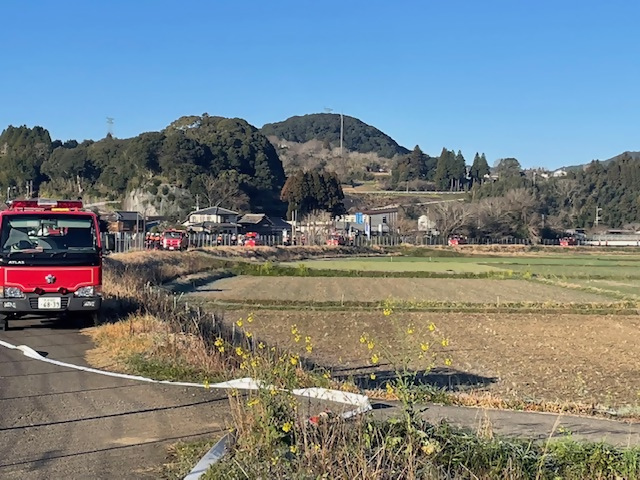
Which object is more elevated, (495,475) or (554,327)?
(495,475)

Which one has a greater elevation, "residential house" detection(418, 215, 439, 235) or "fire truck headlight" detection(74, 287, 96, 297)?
"residential house" detection(418, 215, 439, 235)

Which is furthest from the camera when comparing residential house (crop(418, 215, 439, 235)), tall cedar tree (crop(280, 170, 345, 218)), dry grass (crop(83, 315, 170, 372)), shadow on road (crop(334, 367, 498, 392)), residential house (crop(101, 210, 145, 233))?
residential house (crop(418, 215, 439, 235))

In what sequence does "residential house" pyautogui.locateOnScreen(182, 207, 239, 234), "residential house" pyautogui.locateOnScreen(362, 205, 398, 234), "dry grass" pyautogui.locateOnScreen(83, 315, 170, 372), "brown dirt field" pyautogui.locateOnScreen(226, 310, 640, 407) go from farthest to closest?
"residential house" pyautogui.locateOnScreen(362, 205, 398, 234), "residential house" pyautogui.locateOnScreen(182, 207, 239, 234), "brown dirt field" pyautogui.locateOnScreen(226, 310, 640, 407), "dry grass" pyautogui.locateOnScreen(83, 315, 170, 372)

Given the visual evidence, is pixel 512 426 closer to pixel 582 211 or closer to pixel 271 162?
pixel 271 162

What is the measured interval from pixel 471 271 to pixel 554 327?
83.1ft

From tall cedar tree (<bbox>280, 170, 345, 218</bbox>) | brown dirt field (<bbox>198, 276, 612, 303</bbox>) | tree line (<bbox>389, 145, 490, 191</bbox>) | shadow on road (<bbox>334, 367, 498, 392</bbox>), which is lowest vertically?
brown dirt field (<bbox>198, 276, 612, 303</bbox>)

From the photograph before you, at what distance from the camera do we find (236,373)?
8.34m

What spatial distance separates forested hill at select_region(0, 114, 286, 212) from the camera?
9450 cm

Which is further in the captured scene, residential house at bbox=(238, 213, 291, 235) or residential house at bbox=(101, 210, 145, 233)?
residential house at bbox=(238, 213, 291, 235)

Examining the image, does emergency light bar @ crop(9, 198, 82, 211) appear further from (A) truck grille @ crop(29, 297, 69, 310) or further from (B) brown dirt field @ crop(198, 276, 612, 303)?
(B) brown dirt field @ crop(198, 276, 612, 303)

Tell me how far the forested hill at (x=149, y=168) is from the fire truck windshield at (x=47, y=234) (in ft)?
270

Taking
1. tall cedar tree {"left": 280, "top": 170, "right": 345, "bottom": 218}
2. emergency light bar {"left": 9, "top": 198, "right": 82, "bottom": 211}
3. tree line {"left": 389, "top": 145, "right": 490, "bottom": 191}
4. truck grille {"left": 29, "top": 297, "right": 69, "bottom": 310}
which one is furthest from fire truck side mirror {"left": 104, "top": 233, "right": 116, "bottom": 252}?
tree line {"left": 389, "top": 145, "right": 490, "bottom": 191}

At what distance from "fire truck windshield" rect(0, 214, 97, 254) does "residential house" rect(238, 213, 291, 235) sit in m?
74.0

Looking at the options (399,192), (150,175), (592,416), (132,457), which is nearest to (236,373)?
(132,457)
